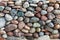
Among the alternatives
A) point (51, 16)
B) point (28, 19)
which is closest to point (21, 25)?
point (28, 19)

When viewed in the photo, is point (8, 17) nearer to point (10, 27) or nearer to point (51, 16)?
point (10, 27)

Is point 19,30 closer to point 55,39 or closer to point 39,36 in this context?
point 39,36

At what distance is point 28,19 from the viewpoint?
1431 millimetres

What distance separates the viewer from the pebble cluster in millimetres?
1403

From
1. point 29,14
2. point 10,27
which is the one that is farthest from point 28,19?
point 10,27

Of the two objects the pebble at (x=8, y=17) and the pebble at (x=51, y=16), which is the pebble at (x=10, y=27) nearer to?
the pebble at (x=8, y=17)

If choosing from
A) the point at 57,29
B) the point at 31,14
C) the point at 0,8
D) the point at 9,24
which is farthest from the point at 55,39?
the point at 0,8

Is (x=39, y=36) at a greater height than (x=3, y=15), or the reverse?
(x=3, y=15)

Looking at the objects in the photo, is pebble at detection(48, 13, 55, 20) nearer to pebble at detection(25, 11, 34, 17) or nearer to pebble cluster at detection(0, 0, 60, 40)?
pebble cluster at detection(0, 0, 60, 40)

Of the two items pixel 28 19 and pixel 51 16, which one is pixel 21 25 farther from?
pixel 51 16

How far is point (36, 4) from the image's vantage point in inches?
56.4

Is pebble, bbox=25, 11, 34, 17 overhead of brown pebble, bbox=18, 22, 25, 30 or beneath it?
overhead

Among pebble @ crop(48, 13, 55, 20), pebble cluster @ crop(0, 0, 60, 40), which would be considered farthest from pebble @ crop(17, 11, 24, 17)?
pebble @ crop(48, 13, 55, 20)

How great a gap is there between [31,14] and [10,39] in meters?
0.27
